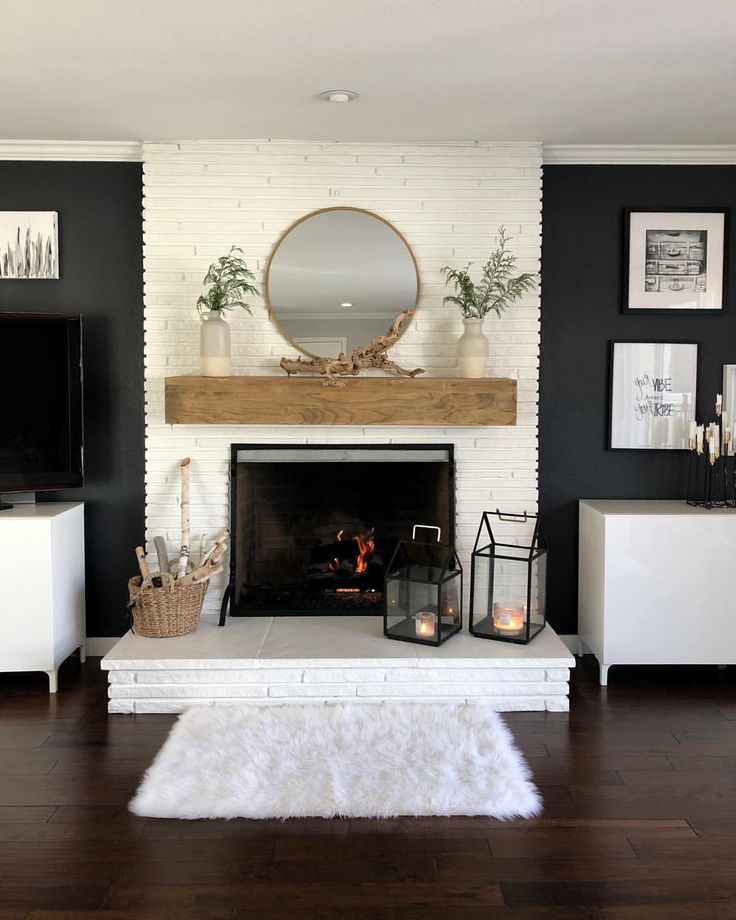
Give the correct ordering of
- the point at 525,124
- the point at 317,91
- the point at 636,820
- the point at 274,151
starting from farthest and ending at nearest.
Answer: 1. the point at 274,151
2. the point at 525,124
3. the point at 317,91
4. the point at 636,820

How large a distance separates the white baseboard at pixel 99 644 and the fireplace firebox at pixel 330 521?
0.66 m

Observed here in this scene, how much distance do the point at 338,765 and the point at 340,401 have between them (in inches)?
62.5

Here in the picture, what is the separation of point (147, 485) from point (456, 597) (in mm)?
1513

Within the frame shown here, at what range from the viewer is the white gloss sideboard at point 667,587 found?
3787 millimetres

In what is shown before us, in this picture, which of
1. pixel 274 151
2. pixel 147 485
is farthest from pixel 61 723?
pixel 274 151

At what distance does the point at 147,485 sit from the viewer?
4.10 meters

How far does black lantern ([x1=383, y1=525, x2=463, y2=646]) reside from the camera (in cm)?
368

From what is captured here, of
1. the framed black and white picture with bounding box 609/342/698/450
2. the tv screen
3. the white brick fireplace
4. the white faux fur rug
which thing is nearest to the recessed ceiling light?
the white brick fireplace

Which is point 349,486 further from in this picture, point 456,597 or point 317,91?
point 317,91

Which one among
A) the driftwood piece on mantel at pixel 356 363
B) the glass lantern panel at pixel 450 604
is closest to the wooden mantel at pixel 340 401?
the driftwood piece on mantel at pixel 356 363

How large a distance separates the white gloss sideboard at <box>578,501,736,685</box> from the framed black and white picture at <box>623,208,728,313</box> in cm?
101

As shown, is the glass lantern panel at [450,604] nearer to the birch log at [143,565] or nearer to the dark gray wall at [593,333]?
the dark gray wall at [593,333]

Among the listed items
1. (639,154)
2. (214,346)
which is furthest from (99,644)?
(639,154)

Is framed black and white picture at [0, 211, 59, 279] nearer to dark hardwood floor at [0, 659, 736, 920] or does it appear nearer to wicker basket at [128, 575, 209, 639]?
wicker basket at [128, 575, 209, 639]
